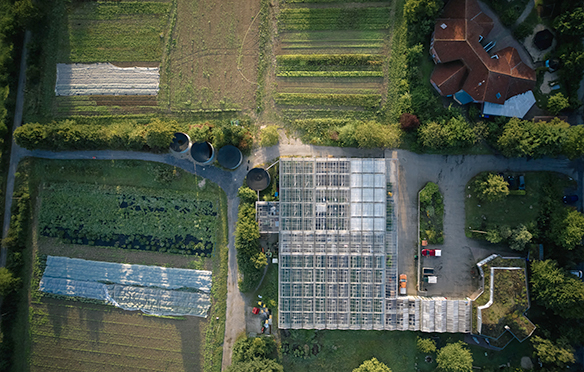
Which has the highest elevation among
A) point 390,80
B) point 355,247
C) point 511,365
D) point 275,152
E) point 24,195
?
point 390,80

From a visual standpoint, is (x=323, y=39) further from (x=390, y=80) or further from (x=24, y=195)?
(x=24, y=195)

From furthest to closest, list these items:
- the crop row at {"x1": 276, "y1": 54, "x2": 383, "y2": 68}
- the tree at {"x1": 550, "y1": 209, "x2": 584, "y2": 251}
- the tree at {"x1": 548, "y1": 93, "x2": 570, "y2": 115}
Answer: the crop row at {"x1": 276, "y1": 54, "x2": 383, "y2": 68}
the tree at {"x1": 548, "y1": 93, "x2": 570, "y2": 115}
the tree at {"x1": 550, "y1": 209, "x2": 584, "y2": 251}

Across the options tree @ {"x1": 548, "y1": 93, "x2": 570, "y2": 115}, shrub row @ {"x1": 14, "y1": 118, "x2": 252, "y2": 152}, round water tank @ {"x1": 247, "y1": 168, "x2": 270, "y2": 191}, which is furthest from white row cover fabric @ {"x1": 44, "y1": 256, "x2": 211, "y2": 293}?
tree @ {"x1": 548, "y1": 93, "x2": 570, "y2": 115}

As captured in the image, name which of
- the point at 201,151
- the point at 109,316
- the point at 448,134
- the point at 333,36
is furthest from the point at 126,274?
the point at 448,134

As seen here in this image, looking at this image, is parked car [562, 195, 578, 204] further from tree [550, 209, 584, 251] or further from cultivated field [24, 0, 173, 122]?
cultivated field [24, 0, 173, 122]

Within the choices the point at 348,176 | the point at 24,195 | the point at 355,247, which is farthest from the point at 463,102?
the point at 24,195

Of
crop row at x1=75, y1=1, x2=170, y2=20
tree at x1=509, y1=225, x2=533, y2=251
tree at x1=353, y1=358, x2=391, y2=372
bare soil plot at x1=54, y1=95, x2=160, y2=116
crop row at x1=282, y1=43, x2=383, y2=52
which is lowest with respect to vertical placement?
tree at x1=353, y1=358, x2=391, y2=372

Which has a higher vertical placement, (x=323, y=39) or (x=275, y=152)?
(x=323, y=39)
